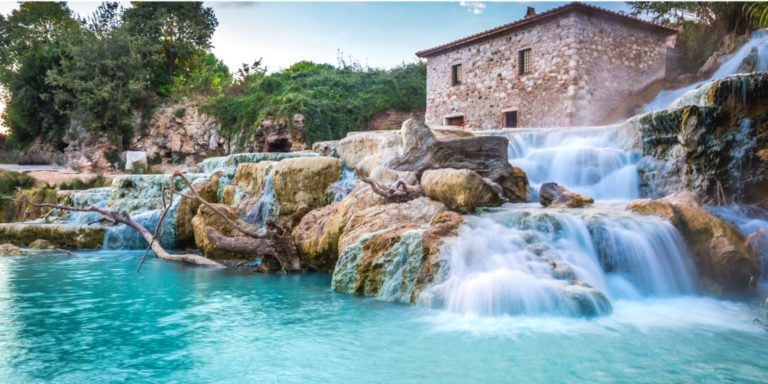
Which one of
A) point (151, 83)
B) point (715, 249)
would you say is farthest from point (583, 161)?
point (151, 83)

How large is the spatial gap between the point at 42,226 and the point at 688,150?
1353cm

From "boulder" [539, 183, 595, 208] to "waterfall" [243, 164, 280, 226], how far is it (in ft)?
17.2

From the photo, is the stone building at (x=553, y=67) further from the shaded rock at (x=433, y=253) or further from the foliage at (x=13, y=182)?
the foliage at (x=13, y=182)

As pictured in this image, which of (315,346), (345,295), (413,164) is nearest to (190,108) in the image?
(413,164)

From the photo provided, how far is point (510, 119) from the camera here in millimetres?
18859

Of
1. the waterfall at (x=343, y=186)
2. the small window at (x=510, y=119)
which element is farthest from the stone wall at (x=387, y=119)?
the waterfall at (x=343, y=186)

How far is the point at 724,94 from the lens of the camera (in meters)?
8.12

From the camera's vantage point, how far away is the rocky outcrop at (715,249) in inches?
238

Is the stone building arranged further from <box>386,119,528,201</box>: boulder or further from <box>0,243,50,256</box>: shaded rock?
<box>0,243,50,256</box>: shaded rock

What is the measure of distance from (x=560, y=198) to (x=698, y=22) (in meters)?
16.1

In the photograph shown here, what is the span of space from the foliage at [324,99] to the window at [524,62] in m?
5.75

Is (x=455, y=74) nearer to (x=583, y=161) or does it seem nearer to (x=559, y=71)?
(x=559, y=71)

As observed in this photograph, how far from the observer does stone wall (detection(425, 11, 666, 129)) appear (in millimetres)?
16609

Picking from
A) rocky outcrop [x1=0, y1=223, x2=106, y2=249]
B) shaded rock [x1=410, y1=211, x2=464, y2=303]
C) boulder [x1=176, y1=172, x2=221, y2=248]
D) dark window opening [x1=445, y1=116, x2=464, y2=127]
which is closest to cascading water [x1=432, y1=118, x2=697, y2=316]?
shaded rock [x1=410, y1=211, x2=464, y2=303]
